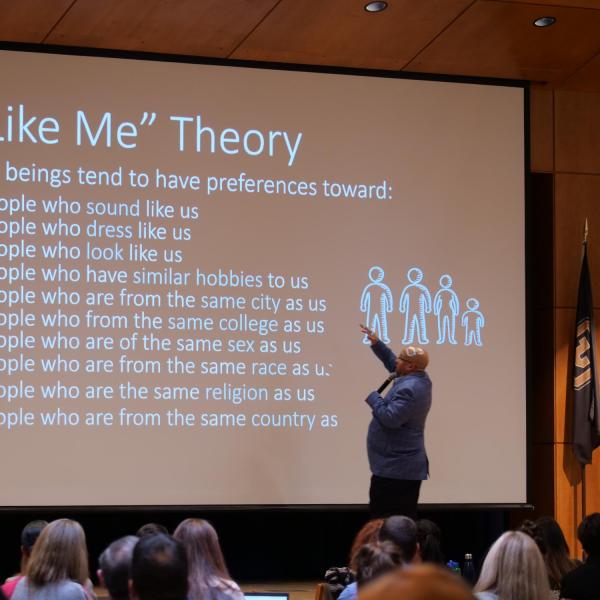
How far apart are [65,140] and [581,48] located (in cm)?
318

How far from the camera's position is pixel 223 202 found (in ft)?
22.1

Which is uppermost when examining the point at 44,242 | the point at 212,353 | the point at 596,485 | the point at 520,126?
the point at 520,126

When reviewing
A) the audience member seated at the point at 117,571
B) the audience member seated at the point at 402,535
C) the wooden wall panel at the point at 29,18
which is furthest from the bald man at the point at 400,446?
the audience member seated at the point at 117,571

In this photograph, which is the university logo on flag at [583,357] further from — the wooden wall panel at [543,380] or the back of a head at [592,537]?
the back of a head at [592,537]

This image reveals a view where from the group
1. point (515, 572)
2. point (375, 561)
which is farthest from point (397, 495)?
point (375, 561)

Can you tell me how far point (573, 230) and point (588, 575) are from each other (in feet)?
14.1

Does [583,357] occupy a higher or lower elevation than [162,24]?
lower

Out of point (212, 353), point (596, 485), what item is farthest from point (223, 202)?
point (596, 485)

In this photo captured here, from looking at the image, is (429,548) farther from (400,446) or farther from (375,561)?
(400,446)

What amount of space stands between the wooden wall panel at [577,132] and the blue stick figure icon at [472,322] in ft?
3.87

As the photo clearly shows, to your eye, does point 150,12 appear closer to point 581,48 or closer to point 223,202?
point 223,202

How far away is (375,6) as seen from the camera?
627cm

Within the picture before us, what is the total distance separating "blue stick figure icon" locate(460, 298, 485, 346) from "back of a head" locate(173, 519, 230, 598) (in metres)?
4.02

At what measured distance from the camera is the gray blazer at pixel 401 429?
5.46m
